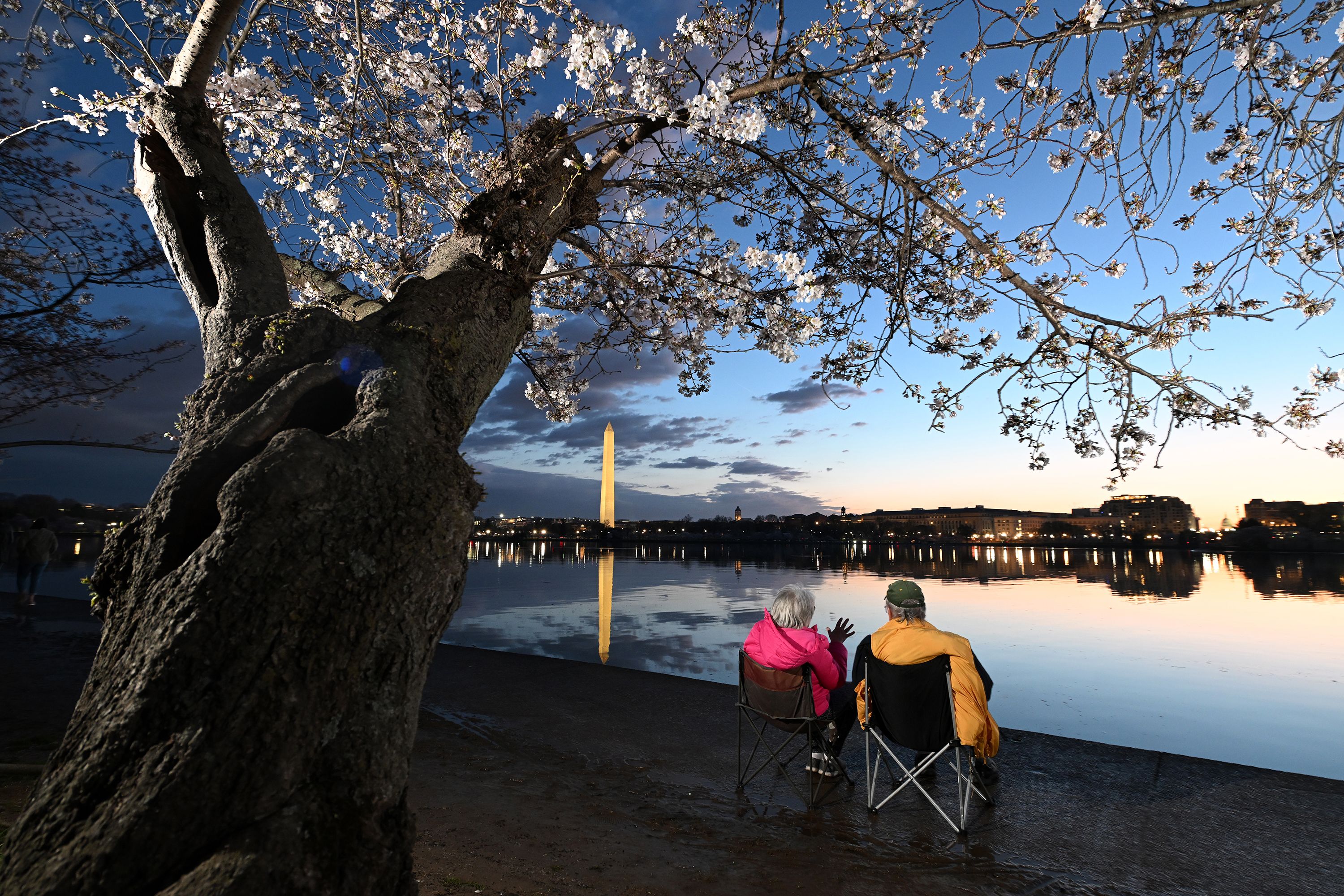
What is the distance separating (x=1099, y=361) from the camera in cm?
350

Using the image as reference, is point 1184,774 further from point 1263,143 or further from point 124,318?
point 124,318

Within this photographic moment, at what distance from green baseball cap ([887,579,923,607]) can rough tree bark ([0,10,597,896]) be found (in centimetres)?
295

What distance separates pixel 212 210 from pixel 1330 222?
5.09 metres

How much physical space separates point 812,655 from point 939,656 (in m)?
0.78

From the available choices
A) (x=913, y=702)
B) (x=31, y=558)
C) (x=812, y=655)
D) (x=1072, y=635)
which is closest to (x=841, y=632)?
(x=812, y=655)

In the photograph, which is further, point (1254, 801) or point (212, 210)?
point (1254, 801)

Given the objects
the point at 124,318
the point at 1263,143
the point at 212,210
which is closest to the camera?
the point at 212,210

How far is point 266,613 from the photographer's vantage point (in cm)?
146

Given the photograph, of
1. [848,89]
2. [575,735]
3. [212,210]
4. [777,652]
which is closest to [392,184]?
[212,210]

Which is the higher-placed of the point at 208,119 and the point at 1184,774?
the point at 208,119

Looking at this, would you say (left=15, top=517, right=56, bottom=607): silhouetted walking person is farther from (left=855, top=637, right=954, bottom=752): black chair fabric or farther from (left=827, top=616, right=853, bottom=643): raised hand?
(left=855, top=637, right=954, bottom=752): black chair fabric

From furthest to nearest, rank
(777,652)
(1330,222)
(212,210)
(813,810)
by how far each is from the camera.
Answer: (777,652) → (813,810) → (1330,222) → (212,210)

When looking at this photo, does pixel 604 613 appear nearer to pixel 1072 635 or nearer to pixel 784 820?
pixel 1072 635

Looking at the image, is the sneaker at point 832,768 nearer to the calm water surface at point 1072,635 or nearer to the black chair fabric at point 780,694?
the black chair fabric at point 780,694
